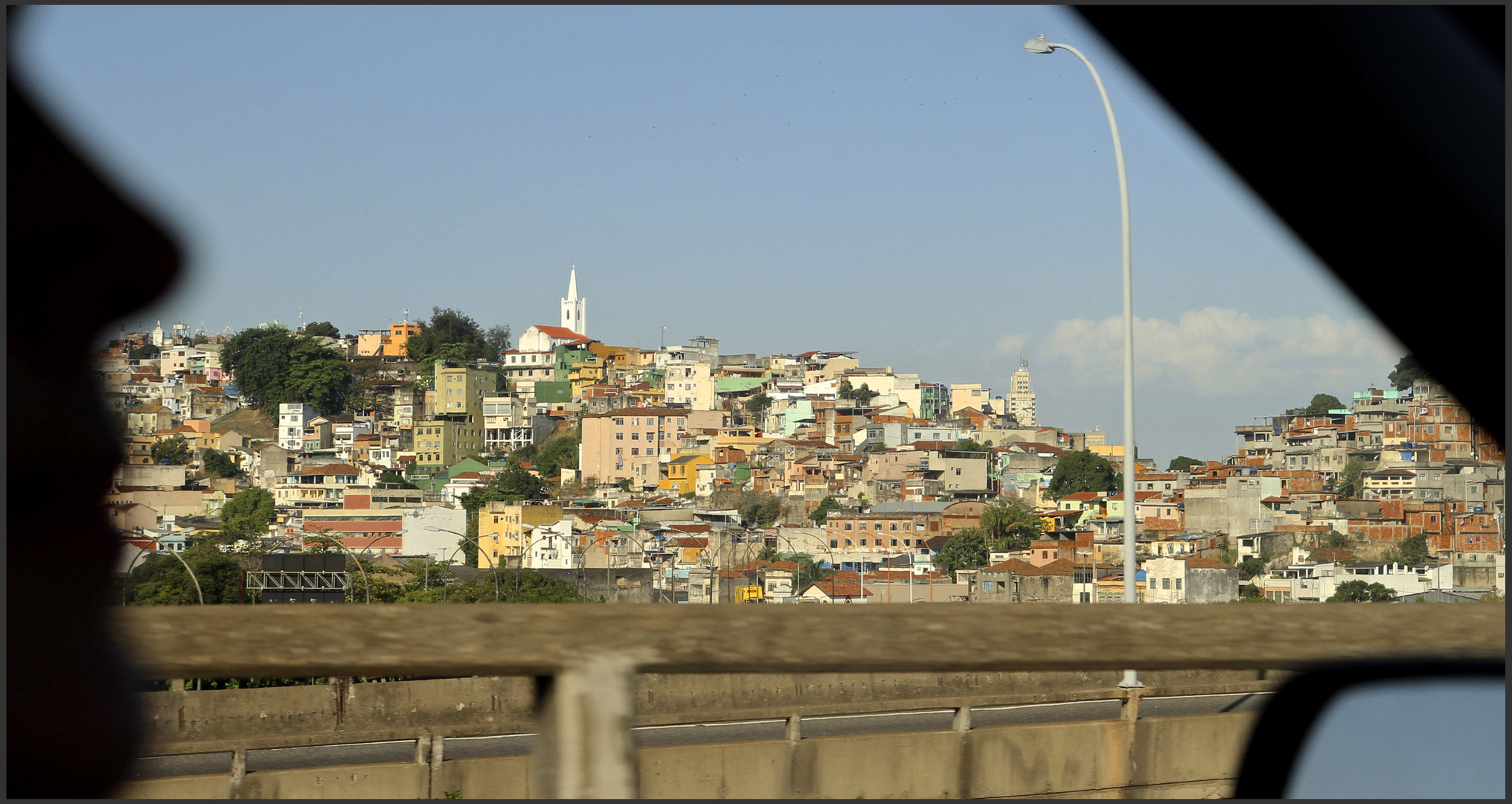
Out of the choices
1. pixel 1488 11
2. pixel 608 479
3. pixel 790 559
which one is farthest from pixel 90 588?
pixel 608 479

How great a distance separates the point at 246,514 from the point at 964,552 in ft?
69.5

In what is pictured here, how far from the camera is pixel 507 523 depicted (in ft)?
147

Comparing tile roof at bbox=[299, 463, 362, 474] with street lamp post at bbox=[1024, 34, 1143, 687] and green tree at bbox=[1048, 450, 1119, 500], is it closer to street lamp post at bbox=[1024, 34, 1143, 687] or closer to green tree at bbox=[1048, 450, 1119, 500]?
green tree at bbox=[1048, 450, 1119, 500]

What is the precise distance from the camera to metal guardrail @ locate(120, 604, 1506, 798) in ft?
2.68

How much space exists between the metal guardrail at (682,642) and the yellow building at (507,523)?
38864 millimetres

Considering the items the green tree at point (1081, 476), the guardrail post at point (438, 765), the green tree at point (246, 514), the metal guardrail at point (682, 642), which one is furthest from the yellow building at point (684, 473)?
the metal guardrail at point (682, 642)

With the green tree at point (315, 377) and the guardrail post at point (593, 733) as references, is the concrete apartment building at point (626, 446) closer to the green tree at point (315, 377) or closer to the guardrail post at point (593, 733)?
the green tree at point (315, 377)

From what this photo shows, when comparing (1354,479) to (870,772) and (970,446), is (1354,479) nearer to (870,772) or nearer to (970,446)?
(970,446)

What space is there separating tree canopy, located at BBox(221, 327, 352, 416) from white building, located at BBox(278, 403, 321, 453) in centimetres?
38

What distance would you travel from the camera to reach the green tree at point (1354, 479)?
142ft

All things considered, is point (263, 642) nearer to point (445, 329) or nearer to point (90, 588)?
point (90, 588)

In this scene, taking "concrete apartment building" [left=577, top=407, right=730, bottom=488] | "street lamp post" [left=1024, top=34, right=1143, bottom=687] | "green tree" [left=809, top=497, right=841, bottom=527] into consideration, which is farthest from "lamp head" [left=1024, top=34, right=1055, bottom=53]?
"concrete apartment building" [left=577, top=407, right=730, bottom=488]

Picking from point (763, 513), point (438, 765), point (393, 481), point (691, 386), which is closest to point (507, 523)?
point (763, 513)

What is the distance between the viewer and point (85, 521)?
0.77 meters
